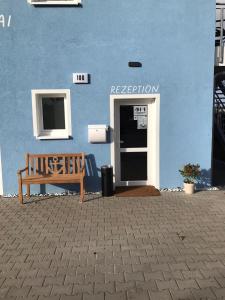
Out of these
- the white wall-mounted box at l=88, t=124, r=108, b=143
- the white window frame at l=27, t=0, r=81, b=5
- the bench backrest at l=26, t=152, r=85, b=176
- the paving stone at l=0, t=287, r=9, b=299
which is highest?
the white window frame at l=27, t=0, r=81, b=5

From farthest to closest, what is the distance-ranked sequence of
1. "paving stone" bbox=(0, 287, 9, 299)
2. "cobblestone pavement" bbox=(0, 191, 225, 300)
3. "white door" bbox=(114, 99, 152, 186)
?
1. "white door" bbox=(114, 99, 152, 186)
2. "cobblestone pavement" bbox=(0, 191, 225, 300)
3. "paving stone" bbox=(0, 287, 9, 299)

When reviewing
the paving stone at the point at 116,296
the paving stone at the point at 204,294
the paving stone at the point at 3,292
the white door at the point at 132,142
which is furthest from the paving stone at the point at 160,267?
the white door at the point at 132,142

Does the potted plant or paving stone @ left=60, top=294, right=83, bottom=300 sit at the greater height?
the potted plant

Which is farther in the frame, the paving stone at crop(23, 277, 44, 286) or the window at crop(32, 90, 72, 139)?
the window at crop(32, 90, 72, 139)

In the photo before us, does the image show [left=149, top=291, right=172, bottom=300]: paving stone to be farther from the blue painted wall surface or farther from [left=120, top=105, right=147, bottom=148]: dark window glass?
[left=120, top=105, right=147, bottom=148]: dark window glass

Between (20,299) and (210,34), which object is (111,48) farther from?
(20,299)

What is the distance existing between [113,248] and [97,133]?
10.1ft

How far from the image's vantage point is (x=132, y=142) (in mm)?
7719

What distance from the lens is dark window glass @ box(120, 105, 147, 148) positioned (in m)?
7.61

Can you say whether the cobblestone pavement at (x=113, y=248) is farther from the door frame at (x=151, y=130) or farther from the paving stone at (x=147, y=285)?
the door frame at (x=151, y=130)

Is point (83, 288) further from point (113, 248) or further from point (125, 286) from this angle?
point (113, 248)

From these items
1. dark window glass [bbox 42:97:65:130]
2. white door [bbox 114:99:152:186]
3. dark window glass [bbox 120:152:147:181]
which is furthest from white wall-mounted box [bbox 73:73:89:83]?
dark window glass [bbox 120:152:147:181]

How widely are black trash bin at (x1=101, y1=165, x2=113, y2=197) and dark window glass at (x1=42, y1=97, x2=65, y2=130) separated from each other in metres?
1.44

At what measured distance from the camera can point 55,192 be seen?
7.46 m
